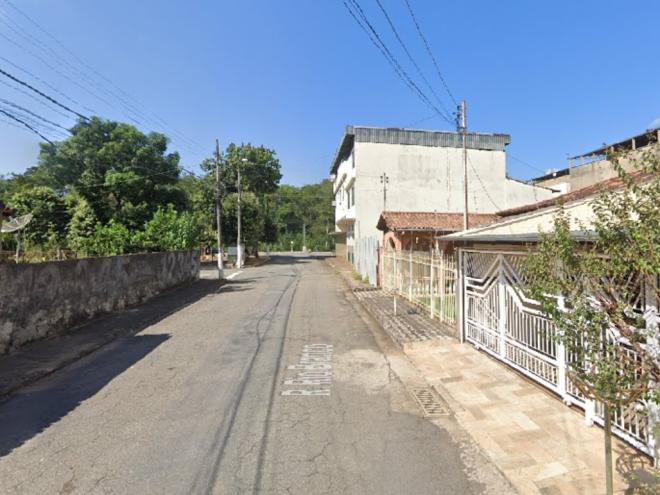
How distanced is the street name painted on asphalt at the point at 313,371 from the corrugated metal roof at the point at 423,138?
1987 centimetres

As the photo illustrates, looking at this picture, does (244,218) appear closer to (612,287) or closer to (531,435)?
(531,435)

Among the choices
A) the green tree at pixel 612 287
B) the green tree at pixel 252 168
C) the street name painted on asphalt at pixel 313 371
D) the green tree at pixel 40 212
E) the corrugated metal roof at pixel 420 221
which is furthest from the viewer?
the green tree at pixel 252 168

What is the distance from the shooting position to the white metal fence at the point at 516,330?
3.82 metres

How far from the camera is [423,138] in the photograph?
26000 millimetres

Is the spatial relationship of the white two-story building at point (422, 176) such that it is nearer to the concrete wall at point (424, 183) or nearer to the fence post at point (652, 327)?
the concrete wall at point (424, 183)

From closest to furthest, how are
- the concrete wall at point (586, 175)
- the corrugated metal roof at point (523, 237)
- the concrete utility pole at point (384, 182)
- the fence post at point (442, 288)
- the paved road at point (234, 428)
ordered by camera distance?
the corrugated metal roof at point (523, 237) → the paved road at point (234, 428) → the fence post at point (442, 288) → the concrete wall at point (586, 175) → the concrete utility pole at point (384, 182)

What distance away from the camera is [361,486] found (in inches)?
127

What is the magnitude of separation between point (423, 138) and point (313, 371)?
904 inches

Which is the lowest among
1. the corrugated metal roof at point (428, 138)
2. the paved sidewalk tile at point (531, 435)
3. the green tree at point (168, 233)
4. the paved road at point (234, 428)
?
the paved road at point (234, 428)

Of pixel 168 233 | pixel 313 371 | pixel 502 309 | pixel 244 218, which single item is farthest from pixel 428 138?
pixel 313 371

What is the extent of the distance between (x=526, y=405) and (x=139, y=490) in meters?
4.34

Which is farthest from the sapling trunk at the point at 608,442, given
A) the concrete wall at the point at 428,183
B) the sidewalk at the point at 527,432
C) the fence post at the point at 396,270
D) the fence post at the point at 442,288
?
the concrete wall at the point at 428,183

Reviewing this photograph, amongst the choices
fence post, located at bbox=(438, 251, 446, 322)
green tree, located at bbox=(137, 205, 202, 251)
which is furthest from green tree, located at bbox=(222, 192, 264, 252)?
fence post, located at bbox=(438, 251, 446, 322)

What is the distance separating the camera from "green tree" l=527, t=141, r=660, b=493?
2.26m
